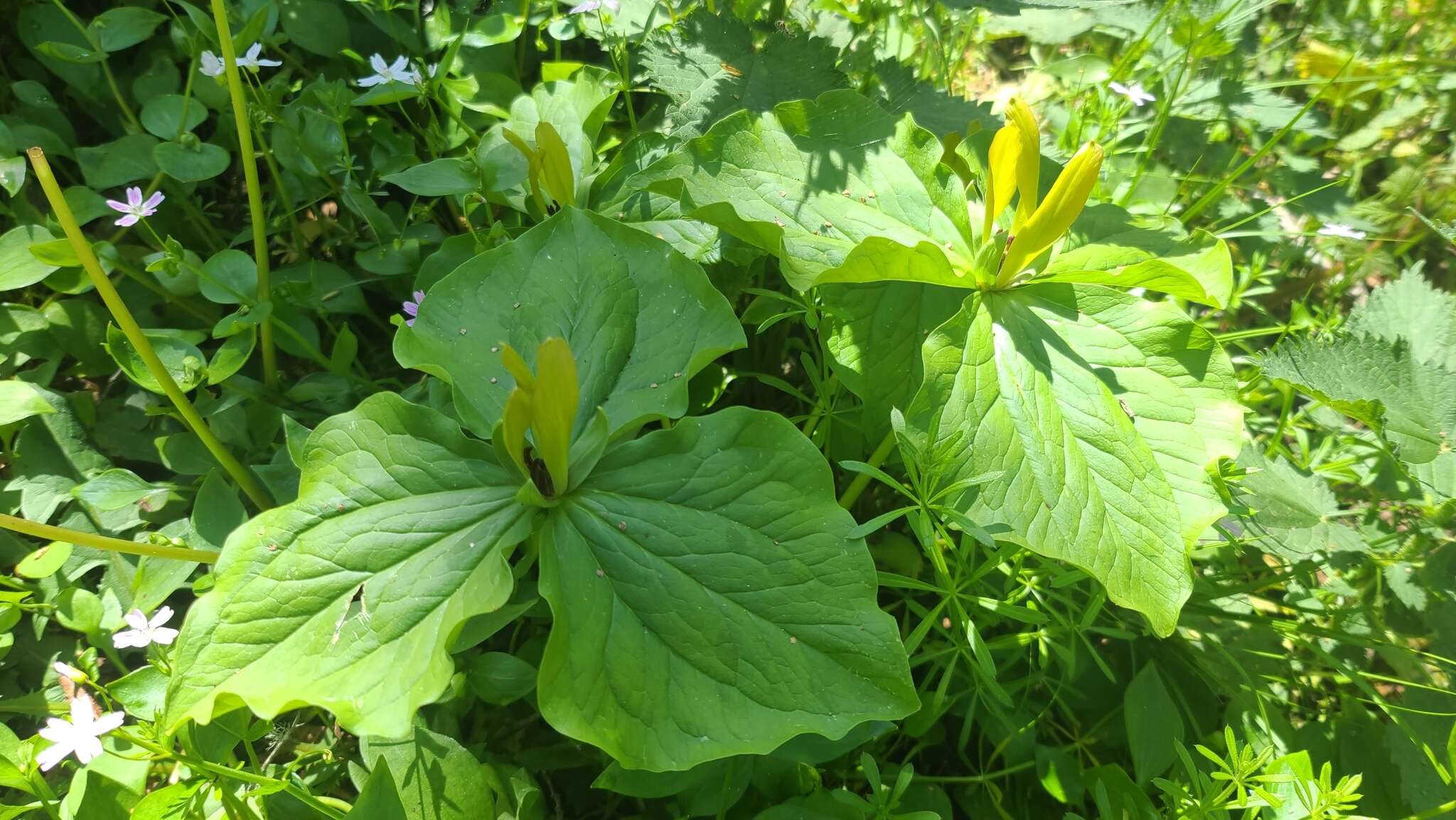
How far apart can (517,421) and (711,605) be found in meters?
0.32

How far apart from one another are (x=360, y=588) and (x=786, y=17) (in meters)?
1.43

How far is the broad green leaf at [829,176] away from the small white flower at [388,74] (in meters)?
0.58

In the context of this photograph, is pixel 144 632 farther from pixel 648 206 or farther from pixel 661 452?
pixel 648 206

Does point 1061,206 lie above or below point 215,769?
above

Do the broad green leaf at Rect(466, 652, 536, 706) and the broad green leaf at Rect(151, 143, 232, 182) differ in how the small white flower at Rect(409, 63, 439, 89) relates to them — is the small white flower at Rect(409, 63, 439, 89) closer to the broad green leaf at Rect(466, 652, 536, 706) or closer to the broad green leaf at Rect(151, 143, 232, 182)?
the broad green leaf at Rect(151, 143, 232, 182)

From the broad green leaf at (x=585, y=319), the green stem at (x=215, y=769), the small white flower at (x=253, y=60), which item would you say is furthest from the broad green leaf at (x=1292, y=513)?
the small white flower at (x=253, y=60)

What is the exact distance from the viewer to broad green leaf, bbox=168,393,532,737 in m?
0.94

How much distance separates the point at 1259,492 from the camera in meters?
1.42

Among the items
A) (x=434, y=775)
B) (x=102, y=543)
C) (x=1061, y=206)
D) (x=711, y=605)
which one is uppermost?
(x=1061, y=206)

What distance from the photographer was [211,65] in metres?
1.48

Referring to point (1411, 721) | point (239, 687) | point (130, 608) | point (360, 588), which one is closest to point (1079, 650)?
point (1411, 721)

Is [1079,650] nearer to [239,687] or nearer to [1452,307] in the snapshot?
[1452,307]

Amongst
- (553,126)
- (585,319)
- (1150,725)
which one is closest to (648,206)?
(553,126)

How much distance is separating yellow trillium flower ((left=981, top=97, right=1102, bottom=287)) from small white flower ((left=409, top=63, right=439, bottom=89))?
3.34 feet
